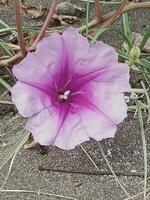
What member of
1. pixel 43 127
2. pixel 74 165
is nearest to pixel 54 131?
pixel 43 127

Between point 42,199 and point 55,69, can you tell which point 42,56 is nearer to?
point 55,69

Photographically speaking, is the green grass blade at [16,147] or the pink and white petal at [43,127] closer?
the pink and white petal at [43,127]

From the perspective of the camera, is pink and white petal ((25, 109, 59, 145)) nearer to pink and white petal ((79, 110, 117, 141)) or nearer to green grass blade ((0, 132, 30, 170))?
pink and white petal ((79, 110, 117, 141))

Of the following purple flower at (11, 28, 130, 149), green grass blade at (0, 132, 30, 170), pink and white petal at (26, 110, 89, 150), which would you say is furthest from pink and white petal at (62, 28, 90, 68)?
green grass blade at (0, 132, 30, 170)

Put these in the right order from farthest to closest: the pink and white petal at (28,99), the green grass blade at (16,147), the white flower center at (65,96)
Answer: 1. the green grass blade at (16,147)
2. the white flower center at (65,96)
3. the pink and white petal at (28,99)

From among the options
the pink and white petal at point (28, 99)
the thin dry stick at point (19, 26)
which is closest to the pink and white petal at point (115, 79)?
the pink and white petal at point (28, 99)

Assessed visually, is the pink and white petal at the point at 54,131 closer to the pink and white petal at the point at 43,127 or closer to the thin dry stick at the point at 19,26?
the pink and white petal at the point at 43,127

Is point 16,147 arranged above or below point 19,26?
below

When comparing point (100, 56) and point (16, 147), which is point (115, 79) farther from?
point (16, 147)
